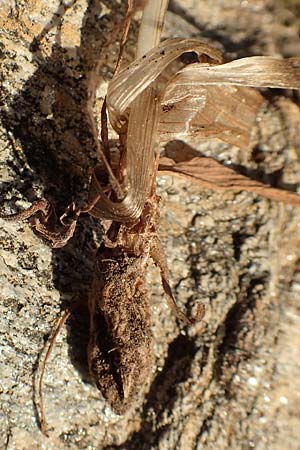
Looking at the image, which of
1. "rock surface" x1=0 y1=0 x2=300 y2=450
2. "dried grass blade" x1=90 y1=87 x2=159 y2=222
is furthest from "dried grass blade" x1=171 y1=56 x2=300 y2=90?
"rock surface" x1=0 y1=0 x2=300 y2=450

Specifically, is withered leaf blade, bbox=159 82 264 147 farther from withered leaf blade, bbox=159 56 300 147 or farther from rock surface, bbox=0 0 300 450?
rock surface, bbox=0 0 300 450

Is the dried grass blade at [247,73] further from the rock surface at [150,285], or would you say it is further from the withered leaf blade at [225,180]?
the withered leaf blade at [225,180]

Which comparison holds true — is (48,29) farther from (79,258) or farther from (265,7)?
(265,7)

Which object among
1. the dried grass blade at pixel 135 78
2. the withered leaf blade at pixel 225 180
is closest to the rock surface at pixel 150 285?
the withered leaf blade at pixel 225 180

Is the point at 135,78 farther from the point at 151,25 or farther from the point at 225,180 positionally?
the point at 225,180

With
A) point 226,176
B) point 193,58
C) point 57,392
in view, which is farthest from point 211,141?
point 57,392

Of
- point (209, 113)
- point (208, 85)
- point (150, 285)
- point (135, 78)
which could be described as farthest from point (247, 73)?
point (150, 285)
